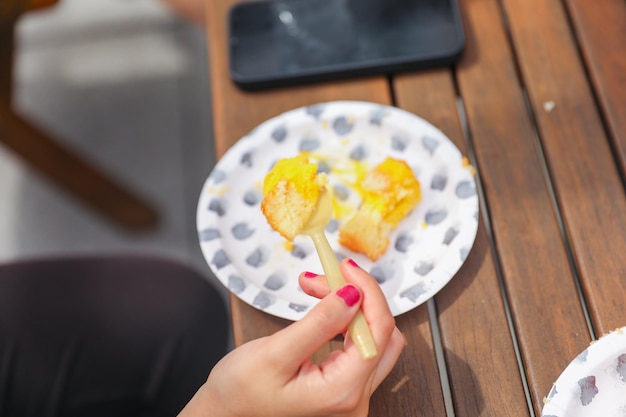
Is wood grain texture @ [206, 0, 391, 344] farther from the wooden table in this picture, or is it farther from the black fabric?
the black fabric

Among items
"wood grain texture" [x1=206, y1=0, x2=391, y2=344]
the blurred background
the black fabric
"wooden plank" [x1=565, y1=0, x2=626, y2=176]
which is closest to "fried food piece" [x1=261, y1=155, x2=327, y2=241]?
"wood grain texture" [x1=206, y1=0, x2=391, y2=344]

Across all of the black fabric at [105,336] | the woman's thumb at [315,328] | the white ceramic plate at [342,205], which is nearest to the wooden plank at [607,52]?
the white ceramic plate at [342,205]

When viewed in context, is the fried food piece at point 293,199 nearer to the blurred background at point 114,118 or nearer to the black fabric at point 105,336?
→ the black fabric at point 105,336

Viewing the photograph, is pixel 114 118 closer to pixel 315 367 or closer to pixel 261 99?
→ pixel 261 99

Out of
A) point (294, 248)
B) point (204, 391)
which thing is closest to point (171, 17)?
point (294, 248)

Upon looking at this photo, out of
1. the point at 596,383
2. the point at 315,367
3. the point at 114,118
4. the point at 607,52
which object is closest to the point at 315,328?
the point at 315,367
